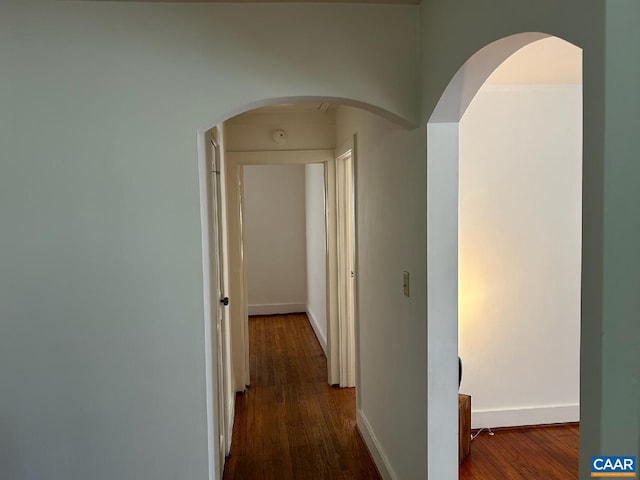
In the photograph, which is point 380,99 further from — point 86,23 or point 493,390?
point 493,390

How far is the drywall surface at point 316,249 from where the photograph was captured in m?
5.29

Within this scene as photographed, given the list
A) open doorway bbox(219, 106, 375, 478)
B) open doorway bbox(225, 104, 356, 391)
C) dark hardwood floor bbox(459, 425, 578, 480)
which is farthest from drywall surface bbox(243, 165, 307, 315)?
dark hardwood floor bbox(459, 425, 578, 480)

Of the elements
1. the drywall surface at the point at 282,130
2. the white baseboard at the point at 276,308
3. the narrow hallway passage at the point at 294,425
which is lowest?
the narrow hallway passage at the point at 294,425

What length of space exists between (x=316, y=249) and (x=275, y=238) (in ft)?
3.97

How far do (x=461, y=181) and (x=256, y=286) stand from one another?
4243mm

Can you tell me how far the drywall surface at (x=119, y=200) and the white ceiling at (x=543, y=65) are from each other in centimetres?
74

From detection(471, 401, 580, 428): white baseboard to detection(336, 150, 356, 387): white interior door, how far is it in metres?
1.16

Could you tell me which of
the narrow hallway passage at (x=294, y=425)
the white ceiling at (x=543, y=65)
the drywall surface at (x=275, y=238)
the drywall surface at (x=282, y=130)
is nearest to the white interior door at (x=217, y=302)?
the narrow hallway passage at (x=294, y=425)

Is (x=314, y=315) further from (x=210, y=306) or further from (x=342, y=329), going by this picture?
(x=210, y=306)

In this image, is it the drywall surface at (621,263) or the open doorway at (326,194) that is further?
the open doorway at (326,194)

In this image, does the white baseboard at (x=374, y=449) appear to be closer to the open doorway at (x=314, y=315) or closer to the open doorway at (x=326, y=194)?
the open doorway at (x=314, y=315)

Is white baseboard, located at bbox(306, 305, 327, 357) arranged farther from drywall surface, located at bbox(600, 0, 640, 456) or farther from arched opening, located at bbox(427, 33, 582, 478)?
drywall surface, located at bbox(600, 0, 640, 456)

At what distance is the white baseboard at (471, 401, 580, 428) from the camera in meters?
3.26

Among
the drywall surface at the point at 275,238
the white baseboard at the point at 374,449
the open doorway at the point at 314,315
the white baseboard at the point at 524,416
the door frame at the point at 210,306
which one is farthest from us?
the drywall surface at the point at 275,238
